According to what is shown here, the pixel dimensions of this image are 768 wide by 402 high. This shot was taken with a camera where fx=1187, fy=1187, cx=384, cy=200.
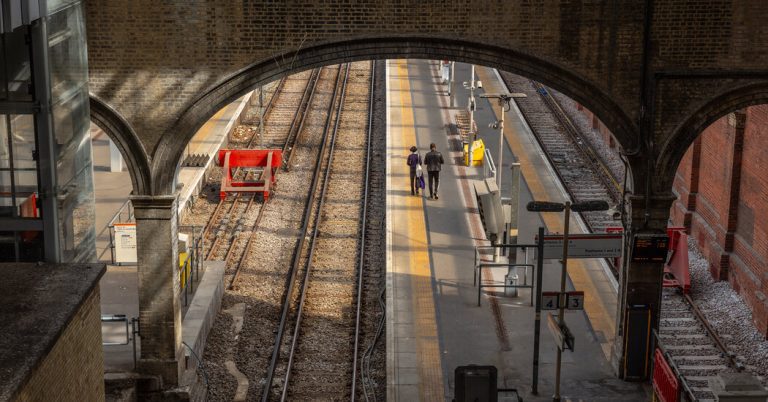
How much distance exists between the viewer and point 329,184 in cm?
2844

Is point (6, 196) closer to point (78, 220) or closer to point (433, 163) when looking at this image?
point (78, 220)

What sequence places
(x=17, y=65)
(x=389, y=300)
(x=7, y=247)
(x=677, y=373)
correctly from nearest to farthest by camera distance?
(x=17, y=65)
(x=7, y=247)
(x=677, y=373)
(x=389, y=300)

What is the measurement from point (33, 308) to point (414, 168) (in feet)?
51.2

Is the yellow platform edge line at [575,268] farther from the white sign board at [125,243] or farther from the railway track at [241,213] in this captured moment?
the white sign board at [125,243]

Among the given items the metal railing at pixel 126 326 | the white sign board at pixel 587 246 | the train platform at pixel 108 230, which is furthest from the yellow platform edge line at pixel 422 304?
the metal railing at pixel 126 326

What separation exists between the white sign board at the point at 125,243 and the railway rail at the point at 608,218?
29.1 feet

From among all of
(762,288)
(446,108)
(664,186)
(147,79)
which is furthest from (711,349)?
Result: (446,108)

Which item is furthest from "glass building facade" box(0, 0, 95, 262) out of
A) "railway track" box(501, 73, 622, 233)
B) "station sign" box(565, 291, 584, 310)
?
"railway track" box(501, 73, 622, 233)

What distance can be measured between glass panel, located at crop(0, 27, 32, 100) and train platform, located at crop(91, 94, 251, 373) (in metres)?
4.87

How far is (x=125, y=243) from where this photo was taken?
2025 centimetres

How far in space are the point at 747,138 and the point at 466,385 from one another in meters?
8.52

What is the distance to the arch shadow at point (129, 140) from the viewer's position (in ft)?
52.5

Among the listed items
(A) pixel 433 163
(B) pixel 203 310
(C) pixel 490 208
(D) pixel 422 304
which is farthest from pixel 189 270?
(A) pixel 433 163

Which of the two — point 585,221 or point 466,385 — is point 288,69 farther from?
point 585,221
